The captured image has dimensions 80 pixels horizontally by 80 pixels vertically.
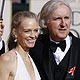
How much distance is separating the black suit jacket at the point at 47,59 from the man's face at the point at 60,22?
144mm

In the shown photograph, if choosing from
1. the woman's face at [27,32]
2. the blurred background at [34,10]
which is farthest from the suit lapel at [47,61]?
the blurred background at [34,10]

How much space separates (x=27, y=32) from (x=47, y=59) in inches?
17.7

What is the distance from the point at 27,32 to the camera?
73.6 inches

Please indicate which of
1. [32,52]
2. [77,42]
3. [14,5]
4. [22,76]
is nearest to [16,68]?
[22,76]

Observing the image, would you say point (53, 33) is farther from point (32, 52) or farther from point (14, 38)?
point (14, 38)

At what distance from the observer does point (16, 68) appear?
1.81 m

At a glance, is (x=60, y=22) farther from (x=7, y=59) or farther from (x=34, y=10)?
(x=34, y=10)

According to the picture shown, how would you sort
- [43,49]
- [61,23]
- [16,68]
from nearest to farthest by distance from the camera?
[16,68] < [61,23] < [43,49]

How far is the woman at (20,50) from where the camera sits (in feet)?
5.83

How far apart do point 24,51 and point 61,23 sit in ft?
1.36

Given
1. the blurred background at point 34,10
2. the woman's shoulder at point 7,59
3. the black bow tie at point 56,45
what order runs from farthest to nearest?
the blurred background at point 34,10 < the black bow tie at point 56,45 < the woman's shoulder at point 7,59

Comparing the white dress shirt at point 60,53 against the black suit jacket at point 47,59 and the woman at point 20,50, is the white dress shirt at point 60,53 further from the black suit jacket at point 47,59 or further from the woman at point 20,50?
the woman at point 20,50

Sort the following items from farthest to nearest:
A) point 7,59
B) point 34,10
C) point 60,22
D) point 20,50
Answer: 1. point 34,10
2. point 60,22
3. point 20,50
4. point 7,59

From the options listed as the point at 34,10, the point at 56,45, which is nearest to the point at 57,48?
the point at 56,45
